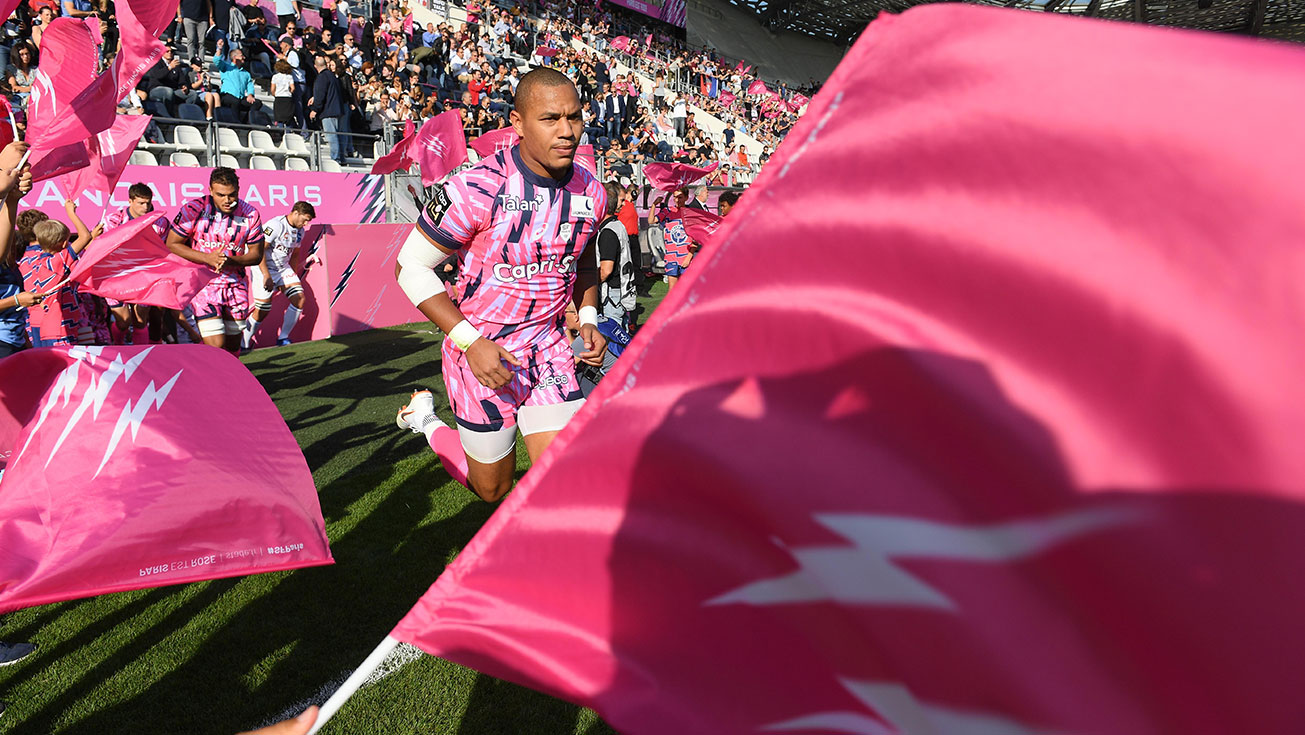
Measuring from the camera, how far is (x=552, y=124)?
11.3 ft

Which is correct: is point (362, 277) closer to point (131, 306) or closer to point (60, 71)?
point (131, 306)

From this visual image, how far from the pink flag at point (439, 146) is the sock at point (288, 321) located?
2.87m

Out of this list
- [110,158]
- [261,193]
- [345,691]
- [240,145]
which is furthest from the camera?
[240,145]

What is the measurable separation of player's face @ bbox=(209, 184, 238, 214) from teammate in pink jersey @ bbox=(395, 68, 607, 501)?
14.5 feet

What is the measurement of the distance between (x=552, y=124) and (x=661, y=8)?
4246 centimetres

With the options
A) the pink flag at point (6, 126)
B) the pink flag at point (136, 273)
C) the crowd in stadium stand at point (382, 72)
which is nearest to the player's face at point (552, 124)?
the pink flag at point (6, 126)

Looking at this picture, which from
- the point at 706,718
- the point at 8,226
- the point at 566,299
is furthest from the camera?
the point at 566,299

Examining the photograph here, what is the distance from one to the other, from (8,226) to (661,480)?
10.4ft

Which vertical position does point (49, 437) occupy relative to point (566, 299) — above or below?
below

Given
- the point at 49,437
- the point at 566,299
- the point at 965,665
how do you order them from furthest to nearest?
the point at 566,299 → the point at 49,437 → the point at 965,665

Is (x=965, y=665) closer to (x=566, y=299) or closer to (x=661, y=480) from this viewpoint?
(x=661, y=480)

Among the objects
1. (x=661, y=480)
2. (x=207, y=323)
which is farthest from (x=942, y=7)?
(x=207, y=323)

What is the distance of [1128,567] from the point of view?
36.2 inches

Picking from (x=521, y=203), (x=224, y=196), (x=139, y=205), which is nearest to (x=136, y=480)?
(x=521, y=203)
